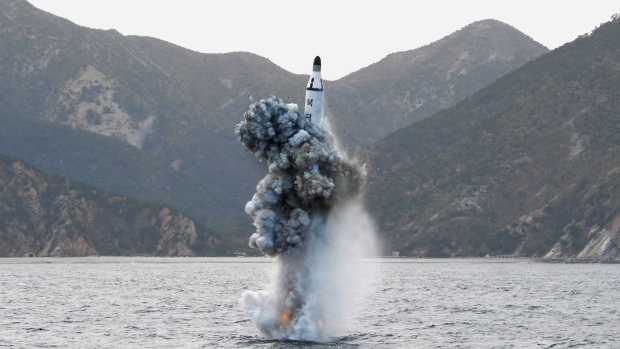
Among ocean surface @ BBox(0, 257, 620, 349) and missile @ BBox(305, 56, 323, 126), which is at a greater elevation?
missile @ BBox(305, 56, 323, 126)

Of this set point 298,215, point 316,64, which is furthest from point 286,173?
point 316,64

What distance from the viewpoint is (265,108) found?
287ft

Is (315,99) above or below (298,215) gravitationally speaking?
above

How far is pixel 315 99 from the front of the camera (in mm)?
93250

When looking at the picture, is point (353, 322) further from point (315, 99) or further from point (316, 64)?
point (316, 64)

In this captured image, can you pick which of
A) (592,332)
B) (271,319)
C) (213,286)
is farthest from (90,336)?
(213,286)

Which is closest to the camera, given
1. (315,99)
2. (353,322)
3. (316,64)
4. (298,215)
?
(298,215)

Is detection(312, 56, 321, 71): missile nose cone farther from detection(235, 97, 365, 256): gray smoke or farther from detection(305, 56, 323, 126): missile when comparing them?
detection(235, 97, 365, 256): gray smoke

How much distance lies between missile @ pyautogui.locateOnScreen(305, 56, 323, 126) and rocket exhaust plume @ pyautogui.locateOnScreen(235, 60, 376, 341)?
5.52 ft

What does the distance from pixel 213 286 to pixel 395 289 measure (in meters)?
27.9

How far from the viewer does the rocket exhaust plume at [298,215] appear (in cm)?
8744

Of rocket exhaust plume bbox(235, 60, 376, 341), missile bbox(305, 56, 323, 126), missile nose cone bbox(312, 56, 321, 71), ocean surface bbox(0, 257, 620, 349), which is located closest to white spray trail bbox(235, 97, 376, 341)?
rocket exhaust plume bbox(235, 60, 376, 341)

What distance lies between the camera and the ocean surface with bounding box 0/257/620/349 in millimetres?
91250

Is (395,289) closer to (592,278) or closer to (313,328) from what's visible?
(592,278)
